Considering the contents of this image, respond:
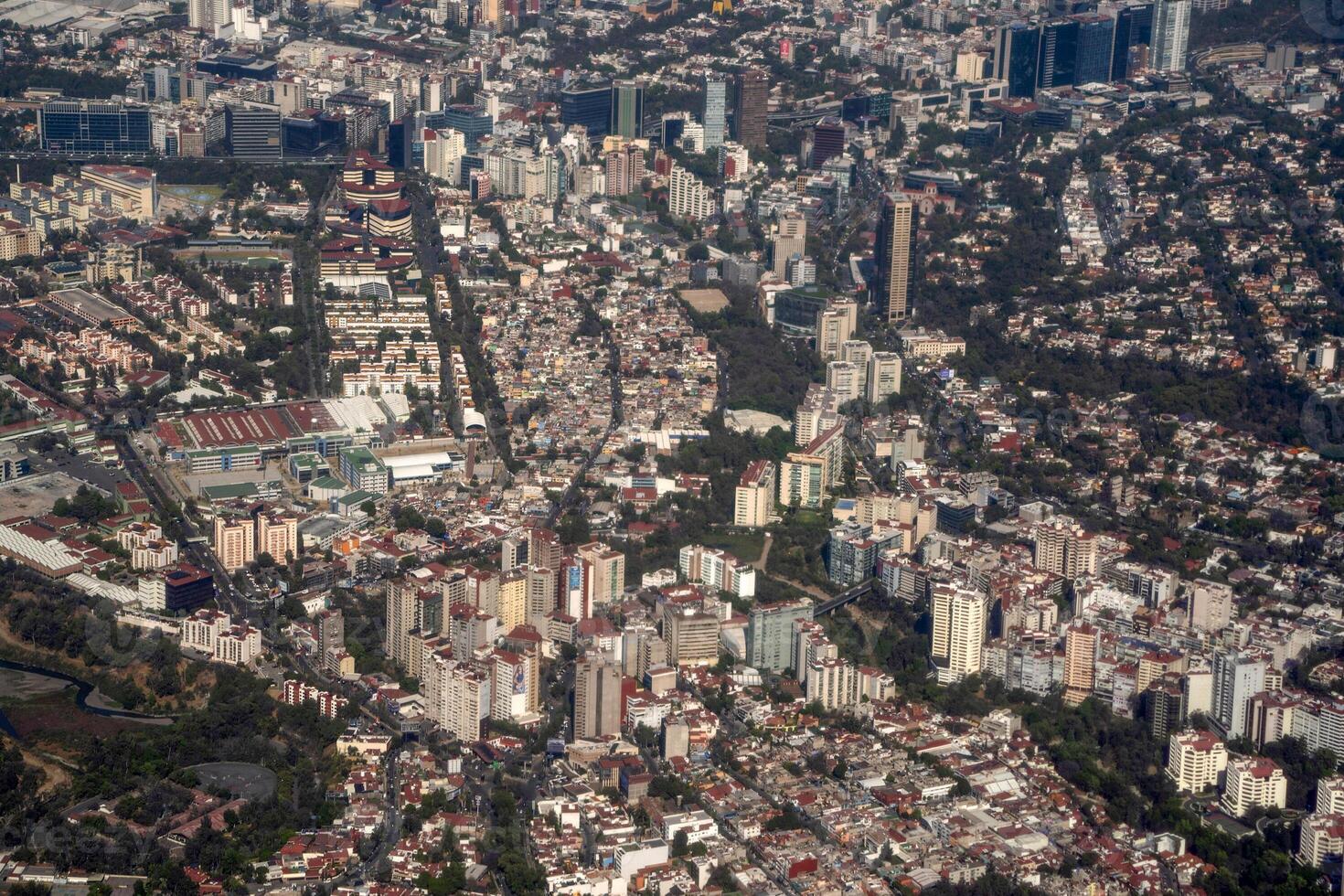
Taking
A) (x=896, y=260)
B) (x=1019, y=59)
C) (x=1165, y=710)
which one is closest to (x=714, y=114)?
(x=1019, y=59)

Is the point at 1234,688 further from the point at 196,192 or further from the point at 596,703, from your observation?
the point at 196,192

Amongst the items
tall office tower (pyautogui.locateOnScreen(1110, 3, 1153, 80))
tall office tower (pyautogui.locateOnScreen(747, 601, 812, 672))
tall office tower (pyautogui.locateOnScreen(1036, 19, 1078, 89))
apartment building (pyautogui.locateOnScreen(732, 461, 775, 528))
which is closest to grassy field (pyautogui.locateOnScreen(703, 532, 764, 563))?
apartment building (pyautogui.locateOnScreen(732, 461, 775, 528))

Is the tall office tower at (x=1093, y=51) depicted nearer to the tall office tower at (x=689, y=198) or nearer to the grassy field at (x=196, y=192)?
the tall office tower at (x=689, y=198)

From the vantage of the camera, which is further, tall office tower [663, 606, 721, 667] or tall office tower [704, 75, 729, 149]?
tall office tower [704, 75, 729, 149]

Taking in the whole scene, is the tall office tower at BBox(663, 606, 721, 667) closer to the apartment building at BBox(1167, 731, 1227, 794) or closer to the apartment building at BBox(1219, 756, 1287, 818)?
the apartment building at BBox(1167, 731, 1227, 794)

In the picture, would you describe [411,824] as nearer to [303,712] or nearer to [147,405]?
[303,712]

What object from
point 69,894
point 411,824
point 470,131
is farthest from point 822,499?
point 470,131
